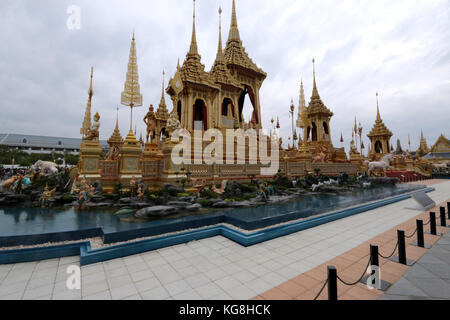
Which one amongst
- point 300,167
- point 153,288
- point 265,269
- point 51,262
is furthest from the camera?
point 300,167

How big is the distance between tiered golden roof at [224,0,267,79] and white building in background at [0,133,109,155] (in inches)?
2060

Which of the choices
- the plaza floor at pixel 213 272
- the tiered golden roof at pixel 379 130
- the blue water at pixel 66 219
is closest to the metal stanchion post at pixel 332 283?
the plaza floor at pixel 213 272

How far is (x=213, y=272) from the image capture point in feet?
12.6

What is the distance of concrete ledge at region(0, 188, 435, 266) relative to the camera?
4199 millimetres

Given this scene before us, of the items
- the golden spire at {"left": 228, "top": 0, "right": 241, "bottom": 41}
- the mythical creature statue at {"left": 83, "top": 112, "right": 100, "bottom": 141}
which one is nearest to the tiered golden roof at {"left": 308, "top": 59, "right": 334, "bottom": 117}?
the golden spire at {"left": 228, "top": 0, "right": 241, "bottom": 41}

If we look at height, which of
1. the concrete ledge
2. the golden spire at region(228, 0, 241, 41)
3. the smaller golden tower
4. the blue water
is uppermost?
the golden spire at region(228, 0, 241, 41)

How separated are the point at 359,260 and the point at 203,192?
22.8 feet

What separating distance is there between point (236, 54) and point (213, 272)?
23.6 m

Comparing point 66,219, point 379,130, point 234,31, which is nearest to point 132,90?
point 66,219

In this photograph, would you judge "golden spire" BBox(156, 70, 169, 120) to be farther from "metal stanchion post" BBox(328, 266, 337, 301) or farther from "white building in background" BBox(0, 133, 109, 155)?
"white building in background" BBox(0, 133, 109, 155)

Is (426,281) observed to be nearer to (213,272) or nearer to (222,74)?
(213,272)

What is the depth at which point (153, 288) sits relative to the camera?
3.30m

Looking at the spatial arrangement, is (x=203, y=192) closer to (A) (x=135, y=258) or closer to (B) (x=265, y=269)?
(A) (x=135, y=258)
